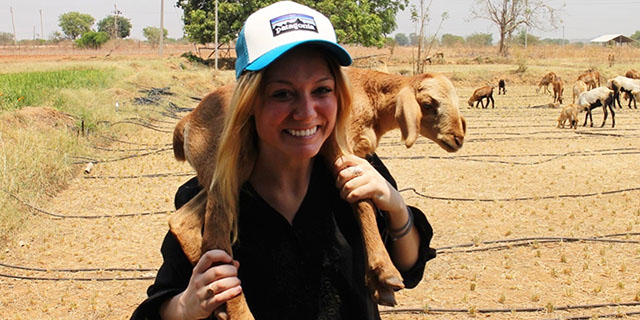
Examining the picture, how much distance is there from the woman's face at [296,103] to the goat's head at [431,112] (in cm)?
240

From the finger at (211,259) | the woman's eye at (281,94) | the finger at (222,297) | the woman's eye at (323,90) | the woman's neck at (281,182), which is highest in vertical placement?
the woman's eye at (323,90)

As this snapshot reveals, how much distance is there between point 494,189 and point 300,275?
24.6 ft

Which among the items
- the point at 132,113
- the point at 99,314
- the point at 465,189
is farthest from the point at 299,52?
the point at 132,113

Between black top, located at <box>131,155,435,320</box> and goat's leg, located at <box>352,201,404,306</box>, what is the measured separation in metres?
0.07

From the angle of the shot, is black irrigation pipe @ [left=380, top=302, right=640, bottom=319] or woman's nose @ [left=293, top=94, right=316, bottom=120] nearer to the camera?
woman's nose @ [left=293, top=94, right=316, bottom=120]

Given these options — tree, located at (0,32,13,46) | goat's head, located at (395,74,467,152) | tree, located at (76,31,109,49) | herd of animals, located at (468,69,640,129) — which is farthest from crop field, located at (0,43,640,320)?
tree, located at (0,32,13,46)

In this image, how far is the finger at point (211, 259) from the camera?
1353mm

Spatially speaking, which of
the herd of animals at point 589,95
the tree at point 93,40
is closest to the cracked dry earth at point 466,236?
the herd of animals at point 589,95

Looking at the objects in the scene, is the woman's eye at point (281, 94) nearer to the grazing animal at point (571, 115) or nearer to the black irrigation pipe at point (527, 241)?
the black irrigation pipe at point (527, 241)

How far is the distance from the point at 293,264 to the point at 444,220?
5.84 m

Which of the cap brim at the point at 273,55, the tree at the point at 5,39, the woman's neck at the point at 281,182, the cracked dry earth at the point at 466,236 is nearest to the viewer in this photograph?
the cap brim at the point at 273,55

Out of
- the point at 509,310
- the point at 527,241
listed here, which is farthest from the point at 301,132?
the point at 527,241

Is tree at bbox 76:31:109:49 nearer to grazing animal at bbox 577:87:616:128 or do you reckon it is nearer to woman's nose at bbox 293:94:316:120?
grazing animal at bbox 577:87:616:128

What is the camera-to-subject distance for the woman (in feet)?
4.51
